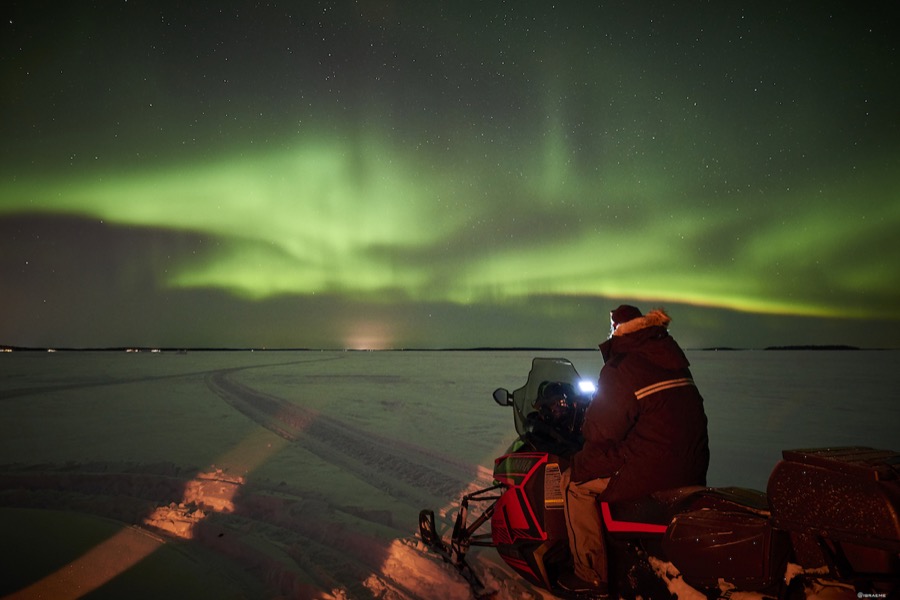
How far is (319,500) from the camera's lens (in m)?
5.83

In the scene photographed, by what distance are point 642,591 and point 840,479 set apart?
4.20 ft

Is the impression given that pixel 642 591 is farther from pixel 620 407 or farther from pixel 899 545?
pixel 899 545

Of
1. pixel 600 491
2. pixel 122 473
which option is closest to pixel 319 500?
pixel 122 473

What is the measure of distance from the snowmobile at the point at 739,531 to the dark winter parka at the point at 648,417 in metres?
0.12

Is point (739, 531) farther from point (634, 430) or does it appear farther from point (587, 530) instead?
point (587, 530)

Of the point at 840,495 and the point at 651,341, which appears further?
the point at 651,341

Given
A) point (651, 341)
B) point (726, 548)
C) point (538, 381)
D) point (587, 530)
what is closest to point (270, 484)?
point (538, 381)

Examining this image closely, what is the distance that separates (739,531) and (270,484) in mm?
5690

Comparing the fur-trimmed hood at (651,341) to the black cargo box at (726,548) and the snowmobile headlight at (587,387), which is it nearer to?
the black cargo box at (726,548)

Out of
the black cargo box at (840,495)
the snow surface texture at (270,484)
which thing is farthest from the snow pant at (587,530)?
the black cargo box at (840,495)

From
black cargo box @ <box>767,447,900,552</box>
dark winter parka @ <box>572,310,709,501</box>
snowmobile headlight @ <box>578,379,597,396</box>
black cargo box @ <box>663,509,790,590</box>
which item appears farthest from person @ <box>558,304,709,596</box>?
snowmobile headlight @ <box>578,379,597,396</box>

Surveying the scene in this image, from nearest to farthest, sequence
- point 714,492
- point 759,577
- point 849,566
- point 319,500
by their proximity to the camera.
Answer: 1. point 849,566
2. point 759,577
3. point 714,492
4. point 319,500

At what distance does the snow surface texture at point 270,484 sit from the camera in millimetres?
3955

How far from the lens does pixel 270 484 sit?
645cm
